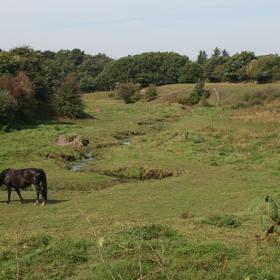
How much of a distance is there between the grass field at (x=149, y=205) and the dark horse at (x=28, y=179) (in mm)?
650

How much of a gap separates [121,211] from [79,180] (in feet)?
25.5

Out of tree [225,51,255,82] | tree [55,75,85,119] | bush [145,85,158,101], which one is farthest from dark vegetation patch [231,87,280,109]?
tree [225,51,255,82]

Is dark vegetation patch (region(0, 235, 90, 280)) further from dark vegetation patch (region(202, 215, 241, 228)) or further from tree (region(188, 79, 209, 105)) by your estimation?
tree (region(188, 79, 209, 105))

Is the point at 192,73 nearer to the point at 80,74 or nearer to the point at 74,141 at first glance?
the point at 80,74

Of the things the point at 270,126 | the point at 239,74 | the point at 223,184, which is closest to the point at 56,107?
the point at 270,126

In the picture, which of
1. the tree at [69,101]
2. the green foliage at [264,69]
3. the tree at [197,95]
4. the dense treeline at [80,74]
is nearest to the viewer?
the dense treeline at [80,74]

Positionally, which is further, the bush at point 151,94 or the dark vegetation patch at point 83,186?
the bush at point 151,94

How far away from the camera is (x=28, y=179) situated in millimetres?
19141

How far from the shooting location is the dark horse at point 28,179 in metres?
18.9

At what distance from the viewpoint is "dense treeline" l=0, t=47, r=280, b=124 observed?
4694 cm

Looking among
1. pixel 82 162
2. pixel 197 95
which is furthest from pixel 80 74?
pixel 82 162

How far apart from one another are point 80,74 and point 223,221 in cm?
11631

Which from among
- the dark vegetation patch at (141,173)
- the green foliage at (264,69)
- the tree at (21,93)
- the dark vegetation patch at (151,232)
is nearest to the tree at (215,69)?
the green foliage at (264,69)

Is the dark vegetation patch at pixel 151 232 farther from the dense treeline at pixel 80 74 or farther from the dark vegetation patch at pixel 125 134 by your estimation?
the dense treeline at pixel 80 74
